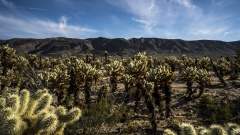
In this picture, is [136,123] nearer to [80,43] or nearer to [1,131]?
[1,131]

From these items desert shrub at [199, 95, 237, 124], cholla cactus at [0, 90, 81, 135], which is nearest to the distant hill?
desert shrub at [199, 95, 237, 124]

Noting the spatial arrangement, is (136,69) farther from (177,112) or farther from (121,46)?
(121,46)

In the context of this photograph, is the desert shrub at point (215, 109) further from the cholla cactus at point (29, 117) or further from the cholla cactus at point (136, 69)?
the cholla cactus at point (29, 117)

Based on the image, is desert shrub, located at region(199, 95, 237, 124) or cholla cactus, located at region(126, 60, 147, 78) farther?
desert shrub, located at region(199, 95, 237, 124)

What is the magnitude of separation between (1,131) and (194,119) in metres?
13.1

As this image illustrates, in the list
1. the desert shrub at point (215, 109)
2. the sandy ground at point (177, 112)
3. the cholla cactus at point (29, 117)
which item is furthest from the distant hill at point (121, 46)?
the cholla cactus at point (29, 117)

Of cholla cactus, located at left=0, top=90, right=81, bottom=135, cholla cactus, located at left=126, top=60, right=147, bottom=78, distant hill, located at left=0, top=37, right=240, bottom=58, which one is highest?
distant hill, located at left=0, top=37, right=240, bottom=58

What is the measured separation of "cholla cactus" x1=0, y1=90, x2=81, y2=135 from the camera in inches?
138

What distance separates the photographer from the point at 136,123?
44.1 ft

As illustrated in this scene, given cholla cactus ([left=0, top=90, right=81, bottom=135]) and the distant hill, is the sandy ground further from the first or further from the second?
the distant hill

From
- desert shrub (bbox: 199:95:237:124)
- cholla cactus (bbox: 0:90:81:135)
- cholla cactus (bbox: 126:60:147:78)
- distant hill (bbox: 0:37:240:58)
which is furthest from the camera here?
distant hill (bbox: 0:37:240:58)

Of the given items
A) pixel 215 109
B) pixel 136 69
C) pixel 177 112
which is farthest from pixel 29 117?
pixel 215 109

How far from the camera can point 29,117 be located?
4.08 meters

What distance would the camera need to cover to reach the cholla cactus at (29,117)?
3504 millimetres
